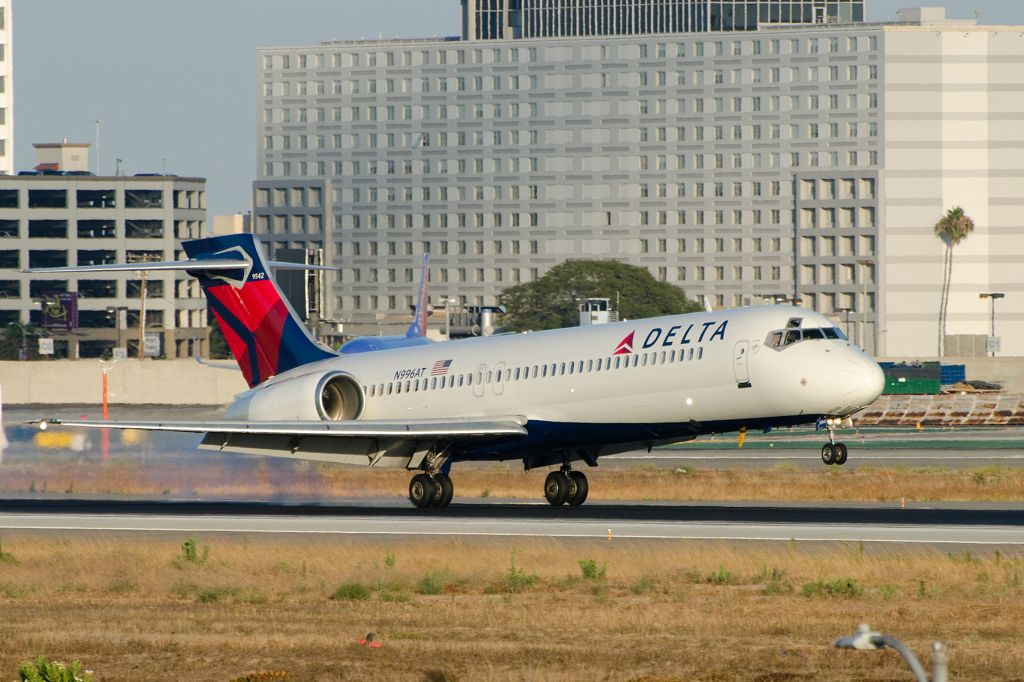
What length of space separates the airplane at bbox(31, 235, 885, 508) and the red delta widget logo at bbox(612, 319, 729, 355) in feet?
0.12

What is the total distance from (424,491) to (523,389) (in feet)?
10.6

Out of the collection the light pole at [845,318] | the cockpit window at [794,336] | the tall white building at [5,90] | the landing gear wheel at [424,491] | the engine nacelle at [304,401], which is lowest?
the landing gear wheel at [424,491]

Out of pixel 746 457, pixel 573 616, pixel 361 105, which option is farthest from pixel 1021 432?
pixel 361 105

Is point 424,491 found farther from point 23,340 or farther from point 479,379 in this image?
point 23,340

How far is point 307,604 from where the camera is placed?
2344cm

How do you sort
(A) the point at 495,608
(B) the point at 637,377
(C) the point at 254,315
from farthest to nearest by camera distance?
(C) the point at 254,315
(B) the point at 637,377
(A) the point at 495,608

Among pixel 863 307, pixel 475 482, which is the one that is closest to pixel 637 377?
pixel 475 482

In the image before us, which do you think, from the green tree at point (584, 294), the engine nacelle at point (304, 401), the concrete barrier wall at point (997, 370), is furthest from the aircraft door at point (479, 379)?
the green tree at point (584, 294)

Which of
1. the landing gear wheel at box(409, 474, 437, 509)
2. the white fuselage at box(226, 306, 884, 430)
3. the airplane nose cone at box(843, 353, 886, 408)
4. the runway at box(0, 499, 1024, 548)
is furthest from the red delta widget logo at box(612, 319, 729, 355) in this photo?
the landing gear wheel at box(409, 474, 437, 509)

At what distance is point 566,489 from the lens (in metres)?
37.8

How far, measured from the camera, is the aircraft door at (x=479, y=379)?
37.9 m

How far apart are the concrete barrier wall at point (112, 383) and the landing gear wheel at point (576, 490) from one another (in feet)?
184

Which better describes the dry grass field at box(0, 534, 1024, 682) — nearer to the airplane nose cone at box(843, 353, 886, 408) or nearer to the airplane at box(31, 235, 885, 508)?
the airplane nose cone at box(843, 353, 886, 408)

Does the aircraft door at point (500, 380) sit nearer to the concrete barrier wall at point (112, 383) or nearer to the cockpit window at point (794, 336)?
the cockpit window at point (794, 336)
